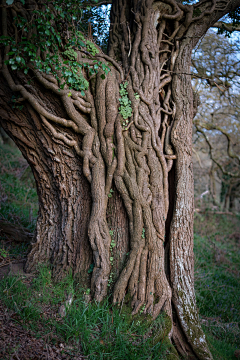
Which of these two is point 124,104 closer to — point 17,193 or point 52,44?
point 52,44

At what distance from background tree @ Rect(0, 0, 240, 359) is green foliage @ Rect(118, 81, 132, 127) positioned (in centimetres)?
1

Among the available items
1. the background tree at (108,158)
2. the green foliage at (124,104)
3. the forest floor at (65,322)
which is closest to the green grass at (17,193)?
the forest floor at (65,322)

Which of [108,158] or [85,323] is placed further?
[108,158]

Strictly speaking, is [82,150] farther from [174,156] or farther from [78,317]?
[78,317]

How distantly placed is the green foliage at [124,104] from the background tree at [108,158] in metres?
0.01

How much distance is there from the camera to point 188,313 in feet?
10.7

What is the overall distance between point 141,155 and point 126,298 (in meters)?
1.82

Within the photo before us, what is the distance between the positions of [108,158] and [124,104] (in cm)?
80

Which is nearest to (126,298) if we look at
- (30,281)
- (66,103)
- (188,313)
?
(188,313)

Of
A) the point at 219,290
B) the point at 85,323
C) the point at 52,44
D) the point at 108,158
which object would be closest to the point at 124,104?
the point at 108,158

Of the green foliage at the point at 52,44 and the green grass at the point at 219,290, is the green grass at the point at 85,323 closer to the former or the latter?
the green grass at the point at 219,290

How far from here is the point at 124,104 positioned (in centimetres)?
340

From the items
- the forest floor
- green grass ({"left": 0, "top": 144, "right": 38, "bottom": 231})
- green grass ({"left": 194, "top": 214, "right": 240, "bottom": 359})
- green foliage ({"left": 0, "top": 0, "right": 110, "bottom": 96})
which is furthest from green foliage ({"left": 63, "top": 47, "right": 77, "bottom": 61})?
green grass ({"left": 194, "top": 214, "right": 240, "bottom": 359})

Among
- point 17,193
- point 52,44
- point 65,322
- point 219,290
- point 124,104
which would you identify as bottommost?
point 219,290
